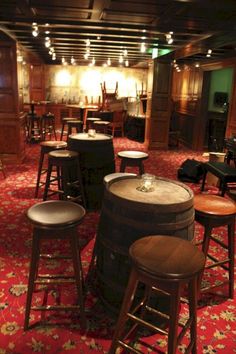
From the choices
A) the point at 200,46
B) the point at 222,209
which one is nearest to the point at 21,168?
the point at 200,46

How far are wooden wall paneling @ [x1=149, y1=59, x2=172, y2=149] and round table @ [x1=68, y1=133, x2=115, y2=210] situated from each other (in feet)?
15.6

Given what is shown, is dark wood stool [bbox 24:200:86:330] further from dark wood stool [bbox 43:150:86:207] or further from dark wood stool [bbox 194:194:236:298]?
dark wood stool [bbox 43:150:86:207]

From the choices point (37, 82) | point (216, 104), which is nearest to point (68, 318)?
point (216, 104)

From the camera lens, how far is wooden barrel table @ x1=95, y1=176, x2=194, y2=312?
186cm

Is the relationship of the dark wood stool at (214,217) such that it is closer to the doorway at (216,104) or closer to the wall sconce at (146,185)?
the wall sconce at (146,185)

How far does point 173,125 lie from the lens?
35.8 feet

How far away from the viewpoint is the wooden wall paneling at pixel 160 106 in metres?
8.14

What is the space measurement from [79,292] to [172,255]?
805 millimetres

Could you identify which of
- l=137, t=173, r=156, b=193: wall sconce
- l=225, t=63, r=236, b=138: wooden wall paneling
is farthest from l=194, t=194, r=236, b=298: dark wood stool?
l=225, t=63, r=236, b=138: wooden wall paneling

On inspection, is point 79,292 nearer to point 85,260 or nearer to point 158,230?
point 158,230

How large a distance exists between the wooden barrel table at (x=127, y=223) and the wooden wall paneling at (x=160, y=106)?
21.0 feet

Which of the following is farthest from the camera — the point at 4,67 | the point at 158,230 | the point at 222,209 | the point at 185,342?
the point at 4,67

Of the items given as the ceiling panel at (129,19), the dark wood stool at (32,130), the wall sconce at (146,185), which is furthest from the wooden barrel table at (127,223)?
the dark wood stool at (32,130)

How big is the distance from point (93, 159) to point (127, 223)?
2009 mm
